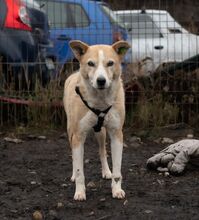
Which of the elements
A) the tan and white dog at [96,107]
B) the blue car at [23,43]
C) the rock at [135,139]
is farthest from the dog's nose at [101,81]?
the blue car at [23,43]

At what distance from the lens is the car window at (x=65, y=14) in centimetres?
997

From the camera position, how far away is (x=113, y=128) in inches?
221

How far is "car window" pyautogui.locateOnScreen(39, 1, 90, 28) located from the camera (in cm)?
997

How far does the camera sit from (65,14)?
33.3 ft

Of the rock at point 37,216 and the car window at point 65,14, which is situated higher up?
the car window at point 65,14

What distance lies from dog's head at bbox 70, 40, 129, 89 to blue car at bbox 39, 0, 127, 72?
3672 millimetres

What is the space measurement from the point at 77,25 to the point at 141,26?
1.29 metres

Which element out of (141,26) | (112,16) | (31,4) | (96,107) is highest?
(31,4)

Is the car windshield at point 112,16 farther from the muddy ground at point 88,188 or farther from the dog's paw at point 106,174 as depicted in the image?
the dog's paw at point 106,174

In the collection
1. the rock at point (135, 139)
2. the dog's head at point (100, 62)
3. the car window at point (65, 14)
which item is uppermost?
the car window at point (65, 14)

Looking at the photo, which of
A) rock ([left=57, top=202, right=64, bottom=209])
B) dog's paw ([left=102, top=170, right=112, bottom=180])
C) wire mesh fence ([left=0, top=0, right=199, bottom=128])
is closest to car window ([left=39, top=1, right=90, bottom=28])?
wire mesh fence ([left=0, top=0, right=199, bottom=128])

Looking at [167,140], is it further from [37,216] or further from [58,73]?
[37,216]

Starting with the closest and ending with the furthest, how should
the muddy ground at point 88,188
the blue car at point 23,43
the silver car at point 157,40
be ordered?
the muddy ground at point 88,188 → the blue car at point 23,43 → the silver car at point 157,40

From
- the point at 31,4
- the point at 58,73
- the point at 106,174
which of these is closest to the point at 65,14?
the point at 31,4
